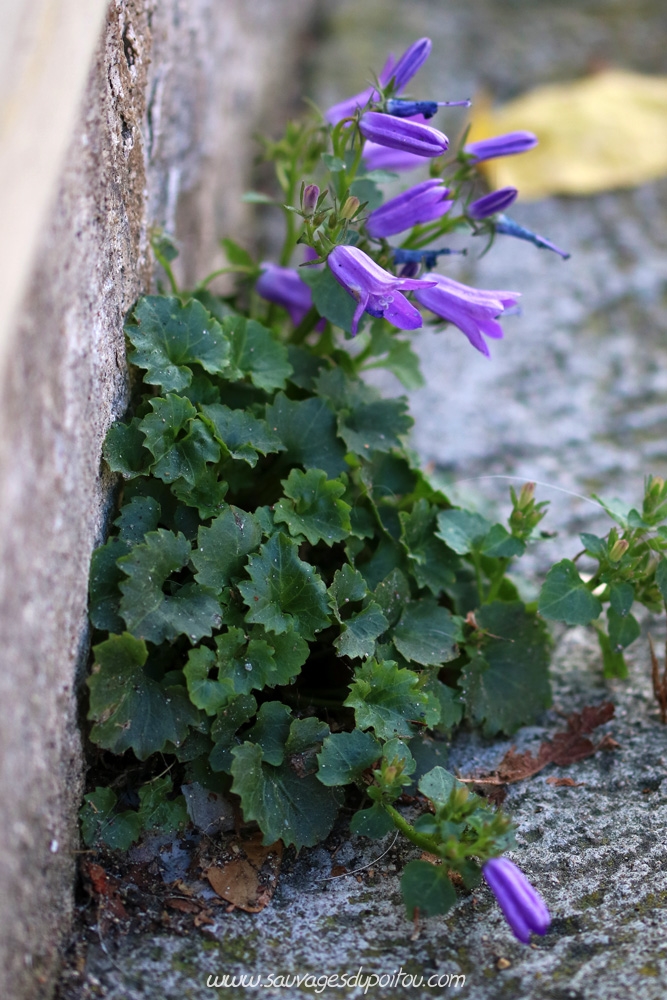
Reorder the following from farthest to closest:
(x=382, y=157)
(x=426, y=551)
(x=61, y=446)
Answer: (x=382, y=157)
(x=426, y=551)
(x=61, y=446)

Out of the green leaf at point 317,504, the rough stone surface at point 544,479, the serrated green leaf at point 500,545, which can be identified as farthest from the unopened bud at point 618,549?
the green leaf at point 317,504

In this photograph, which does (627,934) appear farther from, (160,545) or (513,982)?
(160,545)

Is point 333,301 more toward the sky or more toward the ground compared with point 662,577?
more toward the sky

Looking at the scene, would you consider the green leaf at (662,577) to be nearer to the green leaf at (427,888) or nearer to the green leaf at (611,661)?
the green leaf at (611,661)

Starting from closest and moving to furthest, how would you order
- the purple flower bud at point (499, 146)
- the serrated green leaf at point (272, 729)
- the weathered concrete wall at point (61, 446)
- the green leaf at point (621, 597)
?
1. the weathered concrete wall at point (61, 446)
2. the serrated green leaf at point (272, 729)
3. the green leaf at point (621, 597)
4. the purple flower bud at point (499, 146)

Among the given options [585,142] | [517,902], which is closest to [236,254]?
[517,902]

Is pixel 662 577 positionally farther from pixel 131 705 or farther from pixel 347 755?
pixel 131 705

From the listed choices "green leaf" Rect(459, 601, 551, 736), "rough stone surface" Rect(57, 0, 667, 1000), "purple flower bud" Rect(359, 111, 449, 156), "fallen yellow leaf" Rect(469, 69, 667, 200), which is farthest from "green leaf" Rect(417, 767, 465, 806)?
"fallen yellow leaf" Rect(469, 69, 667, 200)
